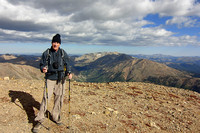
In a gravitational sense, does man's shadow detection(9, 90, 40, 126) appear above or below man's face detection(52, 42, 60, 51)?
below

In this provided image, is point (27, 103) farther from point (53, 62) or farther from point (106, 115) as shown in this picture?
point (106, 115)

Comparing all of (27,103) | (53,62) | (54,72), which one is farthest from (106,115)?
(27,103)

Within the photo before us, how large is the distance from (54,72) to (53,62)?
0.56 meters

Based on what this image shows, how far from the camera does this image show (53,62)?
7.47 m

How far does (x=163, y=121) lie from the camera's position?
9.64m

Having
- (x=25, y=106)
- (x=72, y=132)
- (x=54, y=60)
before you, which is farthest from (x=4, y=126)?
(x=54, y=60)

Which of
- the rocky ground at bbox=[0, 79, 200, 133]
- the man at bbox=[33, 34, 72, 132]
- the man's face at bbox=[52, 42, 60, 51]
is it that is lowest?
the rocky ground at bbox=[0, 79, 200, 133]

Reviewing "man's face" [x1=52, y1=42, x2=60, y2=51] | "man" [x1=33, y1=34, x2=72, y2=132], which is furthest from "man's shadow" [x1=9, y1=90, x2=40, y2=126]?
"man's face" [x1=52, y1=42, x2=60, y2=51]

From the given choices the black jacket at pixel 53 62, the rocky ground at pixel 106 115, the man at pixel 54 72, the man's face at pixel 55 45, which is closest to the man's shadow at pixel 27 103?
the rocky ground at pixel 106 115

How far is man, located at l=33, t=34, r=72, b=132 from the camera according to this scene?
7305 mm

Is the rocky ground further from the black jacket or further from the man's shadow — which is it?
the black jacket

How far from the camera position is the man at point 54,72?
24.0 feet

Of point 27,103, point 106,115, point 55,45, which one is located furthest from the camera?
point 27,103

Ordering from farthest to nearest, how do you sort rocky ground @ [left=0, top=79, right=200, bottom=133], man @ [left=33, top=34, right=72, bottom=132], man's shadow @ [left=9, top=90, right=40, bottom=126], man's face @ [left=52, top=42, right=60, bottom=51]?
man's shadow @ [left=9, top=90, right=40, bottom=126]
rocky ground @ [left=0, top=79, right=200, bottom=133]
man's face @ [left=52, top=42, right=60, bottom=51]
man @ [left=33, top=34, right=72, bottom=132]
